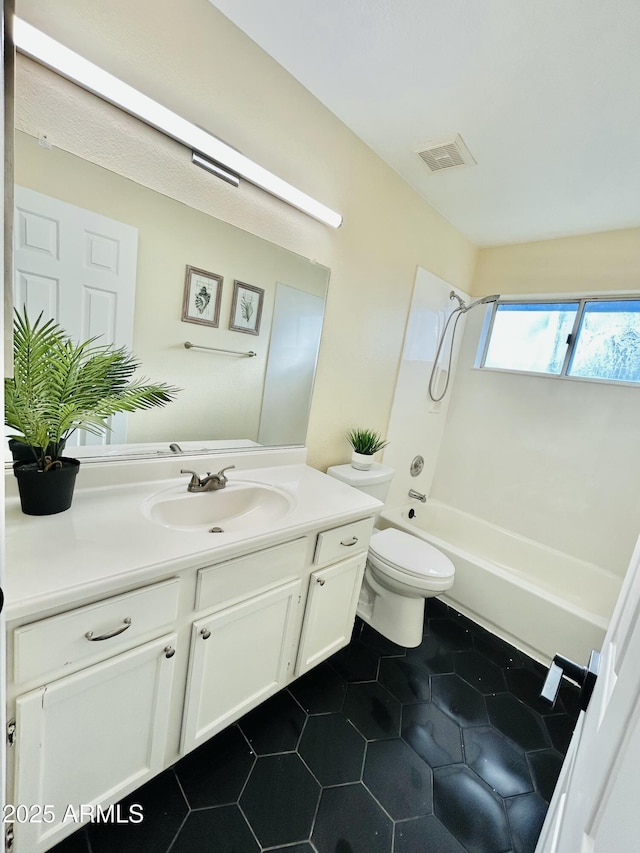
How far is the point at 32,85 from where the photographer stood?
886mm

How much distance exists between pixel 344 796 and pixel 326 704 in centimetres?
30

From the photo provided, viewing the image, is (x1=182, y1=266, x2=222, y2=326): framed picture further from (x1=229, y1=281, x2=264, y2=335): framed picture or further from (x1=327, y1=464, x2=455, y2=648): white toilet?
(x1=327, y1=464, x2=455, y2=648): white toilet

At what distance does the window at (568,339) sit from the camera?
2.13 m

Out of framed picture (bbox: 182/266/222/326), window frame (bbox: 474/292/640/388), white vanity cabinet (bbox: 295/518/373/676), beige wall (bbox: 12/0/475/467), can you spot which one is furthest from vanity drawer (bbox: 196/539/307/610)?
window frame (bbox: 474/292/640/388)

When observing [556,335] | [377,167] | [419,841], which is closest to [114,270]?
[377,167]

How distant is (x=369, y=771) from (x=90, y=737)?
931mm

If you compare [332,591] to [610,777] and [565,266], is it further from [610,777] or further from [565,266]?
[565,266]

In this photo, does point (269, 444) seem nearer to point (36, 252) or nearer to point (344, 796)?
point (36, 252)

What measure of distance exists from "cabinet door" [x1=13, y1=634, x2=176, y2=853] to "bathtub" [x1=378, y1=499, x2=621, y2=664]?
5.49ft

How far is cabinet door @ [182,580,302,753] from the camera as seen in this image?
1.03 meters

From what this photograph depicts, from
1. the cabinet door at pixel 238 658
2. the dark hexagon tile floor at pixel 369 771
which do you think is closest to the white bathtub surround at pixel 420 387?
the dark hexagon tile floor at pixel 369 771

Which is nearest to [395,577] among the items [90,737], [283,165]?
[90,737]

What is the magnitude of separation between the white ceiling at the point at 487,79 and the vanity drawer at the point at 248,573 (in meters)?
1.67

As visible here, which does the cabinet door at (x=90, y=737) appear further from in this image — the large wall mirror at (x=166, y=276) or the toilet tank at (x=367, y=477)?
the toilet tank at (x=367, y=477)
